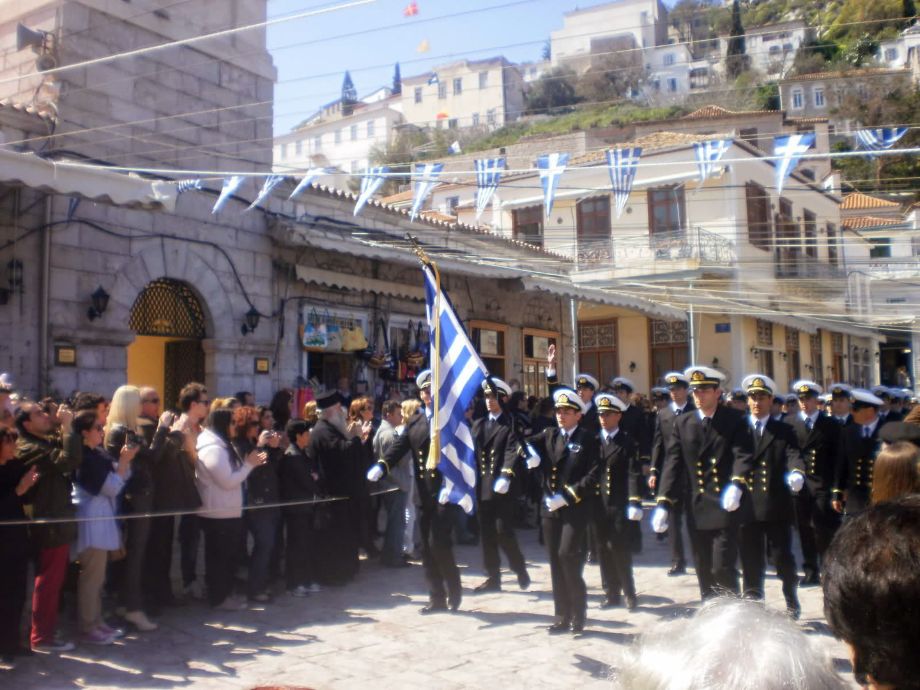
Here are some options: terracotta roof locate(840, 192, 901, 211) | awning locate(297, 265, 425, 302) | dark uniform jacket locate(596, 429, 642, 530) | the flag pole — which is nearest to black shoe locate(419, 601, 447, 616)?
the flag pole

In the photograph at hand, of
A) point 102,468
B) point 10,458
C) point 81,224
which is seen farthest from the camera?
point 81,224

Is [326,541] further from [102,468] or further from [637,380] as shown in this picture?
[637,380]

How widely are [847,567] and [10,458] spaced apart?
5.91 meters

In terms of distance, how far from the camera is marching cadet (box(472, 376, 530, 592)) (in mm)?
8641

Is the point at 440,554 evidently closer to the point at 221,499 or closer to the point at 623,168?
the point at 221,499

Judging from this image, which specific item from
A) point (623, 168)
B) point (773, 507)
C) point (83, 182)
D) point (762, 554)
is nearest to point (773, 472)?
point (773, 507)

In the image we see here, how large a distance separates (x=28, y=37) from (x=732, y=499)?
Result: 10025 millimetres

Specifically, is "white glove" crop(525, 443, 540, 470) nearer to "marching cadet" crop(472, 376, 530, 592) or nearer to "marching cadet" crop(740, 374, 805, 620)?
"marching cadet" crop(472, 376, 530, 592)

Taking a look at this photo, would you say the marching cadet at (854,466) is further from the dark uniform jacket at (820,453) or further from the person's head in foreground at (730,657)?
the person's head in foreground at (730,657)

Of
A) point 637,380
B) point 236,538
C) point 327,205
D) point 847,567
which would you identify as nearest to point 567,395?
point 236,538

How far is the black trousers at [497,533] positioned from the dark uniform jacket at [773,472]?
2.49 m

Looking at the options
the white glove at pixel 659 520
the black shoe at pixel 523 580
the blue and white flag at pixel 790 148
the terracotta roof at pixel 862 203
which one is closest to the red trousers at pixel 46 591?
Answer: the black shoe at pixel 523 580

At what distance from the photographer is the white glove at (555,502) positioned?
7.26 meters

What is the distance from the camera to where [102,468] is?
22.5ft
